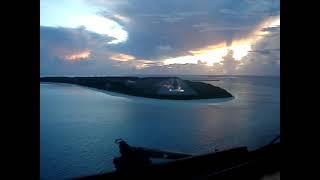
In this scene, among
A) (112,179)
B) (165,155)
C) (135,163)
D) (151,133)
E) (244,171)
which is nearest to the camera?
(244,171)
